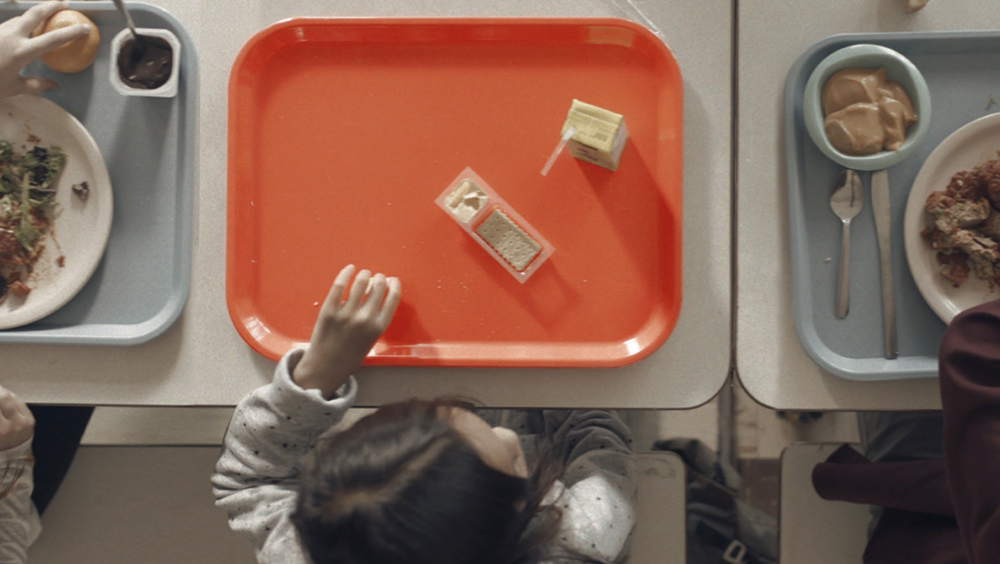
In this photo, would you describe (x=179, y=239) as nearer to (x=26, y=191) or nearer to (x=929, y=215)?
(x=26, y=191)

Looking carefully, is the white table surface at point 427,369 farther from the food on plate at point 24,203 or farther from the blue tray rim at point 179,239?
the food on plate at point 24,203

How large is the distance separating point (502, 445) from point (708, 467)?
864 mm

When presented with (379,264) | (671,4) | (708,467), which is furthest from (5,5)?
(708,467)

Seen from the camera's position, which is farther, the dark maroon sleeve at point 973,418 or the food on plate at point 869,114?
the food on plate at point 869,114

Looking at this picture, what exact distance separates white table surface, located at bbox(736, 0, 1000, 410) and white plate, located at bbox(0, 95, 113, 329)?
926mm

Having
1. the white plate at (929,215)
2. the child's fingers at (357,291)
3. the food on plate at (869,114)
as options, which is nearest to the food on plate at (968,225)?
the white plate at (929,215)

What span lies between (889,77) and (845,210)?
0.60 feet

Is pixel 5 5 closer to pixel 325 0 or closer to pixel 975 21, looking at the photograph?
pixel 325 0

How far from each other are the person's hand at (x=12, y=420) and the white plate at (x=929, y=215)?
1.28 m

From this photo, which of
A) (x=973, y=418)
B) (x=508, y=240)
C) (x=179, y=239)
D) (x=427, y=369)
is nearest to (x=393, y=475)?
(x=427, y=369)

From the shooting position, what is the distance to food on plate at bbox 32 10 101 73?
913 mm

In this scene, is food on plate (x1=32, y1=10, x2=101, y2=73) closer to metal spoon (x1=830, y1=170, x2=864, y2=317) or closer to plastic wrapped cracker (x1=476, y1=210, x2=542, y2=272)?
plastic wrapped cracker (x1=476, y1=210, x2=542, y2=272)

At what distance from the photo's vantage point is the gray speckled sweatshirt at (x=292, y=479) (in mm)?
878

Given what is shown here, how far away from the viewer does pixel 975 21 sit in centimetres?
91
